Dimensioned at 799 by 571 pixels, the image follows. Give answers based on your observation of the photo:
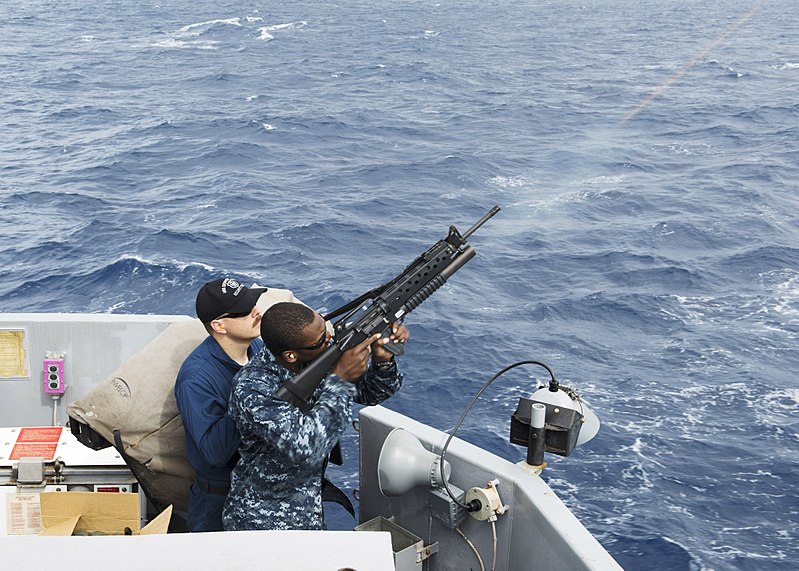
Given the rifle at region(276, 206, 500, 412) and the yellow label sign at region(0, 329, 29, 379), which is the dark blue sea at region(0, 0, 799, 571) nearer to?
the yellow label sign at region(0, 329, 29, 379)

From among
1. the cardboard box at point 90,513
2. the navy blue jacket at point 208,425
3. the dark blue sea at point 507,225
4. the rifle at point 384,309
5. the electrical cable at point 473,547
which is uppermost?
the rifle at point 384,309

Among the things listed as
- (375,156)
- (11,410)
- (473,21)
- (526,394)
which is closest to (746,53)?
(473,21)

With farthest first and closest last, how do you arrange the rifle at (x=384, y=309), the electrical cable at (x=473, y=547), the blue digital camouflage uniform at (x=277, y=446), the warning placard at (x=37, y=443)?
the warning placard at (x=37, y=443)
the electrical cable at (x=473, y=547)
the rifle at (x=384, y=309)
the blue digital camouflage uniform at (x=277, y=446)

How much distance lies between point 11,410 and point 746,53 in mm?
52927

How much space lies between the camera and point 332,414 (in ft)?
12.7

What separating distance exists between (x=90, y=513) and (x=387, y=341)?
→ 1.55m

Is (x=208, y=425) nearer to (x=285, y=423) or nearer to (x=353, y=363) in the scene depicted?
(x=285, y=423)

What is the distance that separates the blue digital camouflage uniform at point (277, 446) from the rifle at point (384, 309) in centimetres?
7

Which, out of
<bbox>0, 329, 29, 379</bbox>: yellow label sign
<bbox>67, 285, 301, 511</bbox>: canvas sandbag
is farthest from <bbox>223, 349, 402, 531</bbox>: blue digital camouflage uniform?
<bbox>0, 329, 29, 379</bbox>: yellow label sign

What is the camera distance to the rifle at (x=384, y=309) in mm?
3920

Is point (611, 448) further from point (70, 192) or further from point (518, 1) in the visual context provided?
point (518, 1)

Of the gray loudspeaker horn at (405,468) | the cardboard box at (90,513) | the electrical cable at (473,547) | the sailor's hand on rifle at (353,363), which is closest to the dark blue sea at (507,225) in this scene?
the electrical cable at (473,547)

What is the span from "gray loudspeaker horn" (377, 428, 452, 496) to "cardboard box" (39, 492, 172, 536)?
1022 mm

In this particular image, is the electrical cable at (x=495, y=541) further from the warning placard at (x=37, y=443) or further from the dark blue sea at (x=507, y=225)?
the dark blue sea at (x=507, y=225)
